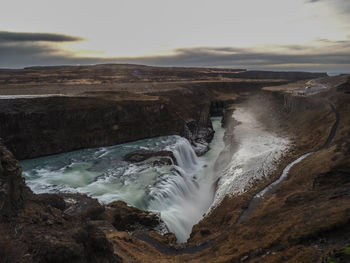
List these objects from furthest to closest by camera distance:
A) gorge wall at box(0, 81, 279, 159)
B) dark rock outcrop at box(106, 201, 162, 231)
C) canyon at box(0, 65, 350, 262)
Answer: gorge wall at box(0, 81, 279, 159)
dark rock outcrop at box(106, 201, 162, 231)
canyon at box(0, 65, 350, 262)

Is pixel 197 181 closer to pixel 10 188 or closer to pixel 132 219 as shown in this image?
pixel 132 219

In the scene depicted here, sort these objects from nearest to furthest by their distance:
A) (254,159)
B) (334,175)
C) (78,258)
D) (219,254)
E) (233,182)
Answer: (78,258) < (219,254) < (334,175) < (233,182) < (254,159)

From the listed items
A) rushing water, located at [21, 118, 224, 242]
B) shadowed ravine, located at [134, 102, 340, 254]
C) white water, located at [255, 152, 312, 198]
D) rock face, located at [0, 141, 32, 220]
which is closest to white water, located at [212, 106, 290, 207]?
white water, located at [255, 152, 312, 198]

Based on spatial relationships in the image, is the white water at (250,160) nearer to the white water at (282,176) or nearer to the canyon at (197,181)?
the canyon at (197,181)

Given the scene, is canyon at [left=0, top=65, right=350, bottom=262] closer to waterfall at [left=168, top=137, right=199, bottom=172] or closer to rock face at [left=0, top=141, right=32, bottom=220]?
rock face at [left=0, top=141, right=32, bottom=220]

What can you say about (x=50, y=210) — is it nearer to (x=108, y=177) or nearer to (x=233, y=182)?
(x=108, y=177)

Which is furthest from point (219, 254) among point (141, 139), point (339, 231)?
point (141, 139)

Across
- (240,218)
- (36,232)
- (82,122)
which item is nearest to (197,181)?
(240,218)
